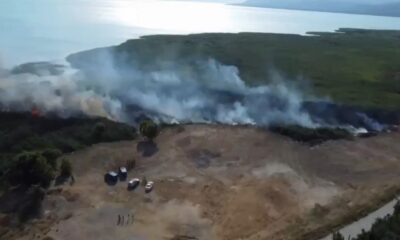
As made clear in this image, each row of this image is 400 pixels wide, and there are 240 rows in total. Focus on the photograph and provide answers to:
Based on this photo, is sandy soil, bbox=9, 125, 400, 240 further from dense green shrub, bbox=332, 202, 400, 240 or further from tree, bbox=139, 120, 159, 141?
dense green shrub, bbox=332, 202, 400, 240

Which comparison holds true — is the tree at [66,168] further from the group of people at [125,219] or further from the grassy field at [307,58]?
the grassy field at [307,58]

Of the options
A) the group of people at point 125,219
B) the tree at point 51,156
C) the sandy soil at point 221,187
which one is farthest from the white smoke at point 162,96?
the group of people at point 125,219

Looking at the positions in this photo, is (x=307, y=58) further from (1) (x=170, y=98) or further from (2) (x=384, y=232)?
(2) (x=384, y=232)

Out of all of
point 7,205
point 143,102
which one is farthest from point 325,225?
point 143,102

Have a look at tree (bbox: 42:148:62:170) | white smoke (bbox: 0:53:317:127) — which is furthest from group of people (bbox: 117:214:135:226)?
white smoke (bbox: 0:53:317:127)

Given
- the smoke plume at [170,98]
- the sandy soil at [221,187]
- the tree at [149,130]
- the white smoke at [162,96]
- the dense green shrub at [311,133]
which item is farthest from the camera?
the white smoke at [162,96]

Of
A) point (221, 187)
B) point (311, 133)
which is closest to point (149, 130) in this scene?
point (221, 187)
